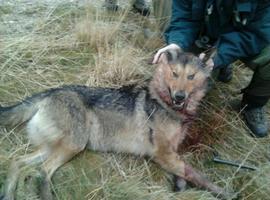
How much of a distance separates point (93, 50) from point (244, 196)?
2247 millimetres

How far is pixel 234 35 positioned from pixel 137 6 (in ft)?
6.90

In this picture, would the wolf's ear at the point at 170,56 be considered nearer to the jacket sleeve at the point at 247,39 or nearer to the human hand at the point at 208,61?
the human hand at the point at 208,61

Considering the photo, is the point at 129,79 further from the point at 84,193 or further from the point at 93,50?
the point at 84,193

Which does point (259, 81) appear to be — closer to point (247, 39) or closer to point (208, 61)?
point (247, 39)

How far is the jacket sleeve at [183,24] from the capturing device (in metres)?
4.74

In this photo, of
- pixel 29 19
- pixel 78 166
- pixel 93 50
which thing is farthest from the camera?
pixel 29 19

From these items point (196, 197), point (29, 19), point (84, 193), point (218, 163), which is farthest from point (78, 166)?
point (29, 19)

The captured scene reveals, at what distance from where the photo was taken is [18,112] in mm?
4125

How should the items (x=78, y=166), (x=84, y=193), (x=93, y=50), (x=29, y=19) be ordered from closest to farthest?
(x=84, y=193), (x=78, y=166), (x=93, y=50), (x=29, y=19)

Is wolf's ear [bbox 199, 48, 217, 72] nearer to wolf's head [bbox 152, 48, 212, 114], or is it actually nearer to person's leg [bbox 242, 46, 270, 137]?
wolf's head [bbox 152, 48, 212, 114]

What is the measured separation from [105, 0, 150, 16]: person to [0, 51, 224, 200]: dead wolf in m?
1.95

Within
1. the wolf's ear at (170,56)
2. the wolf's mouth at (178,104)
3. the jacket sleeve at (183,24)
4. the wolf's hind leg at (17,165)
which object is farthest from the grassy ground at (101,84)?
the wolf's ear at (170,56)

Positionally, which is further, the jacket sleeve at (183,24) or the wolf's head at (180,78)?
the jacket sleeve at (183,24)

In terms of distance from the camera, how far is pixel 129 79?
16.9 ft
